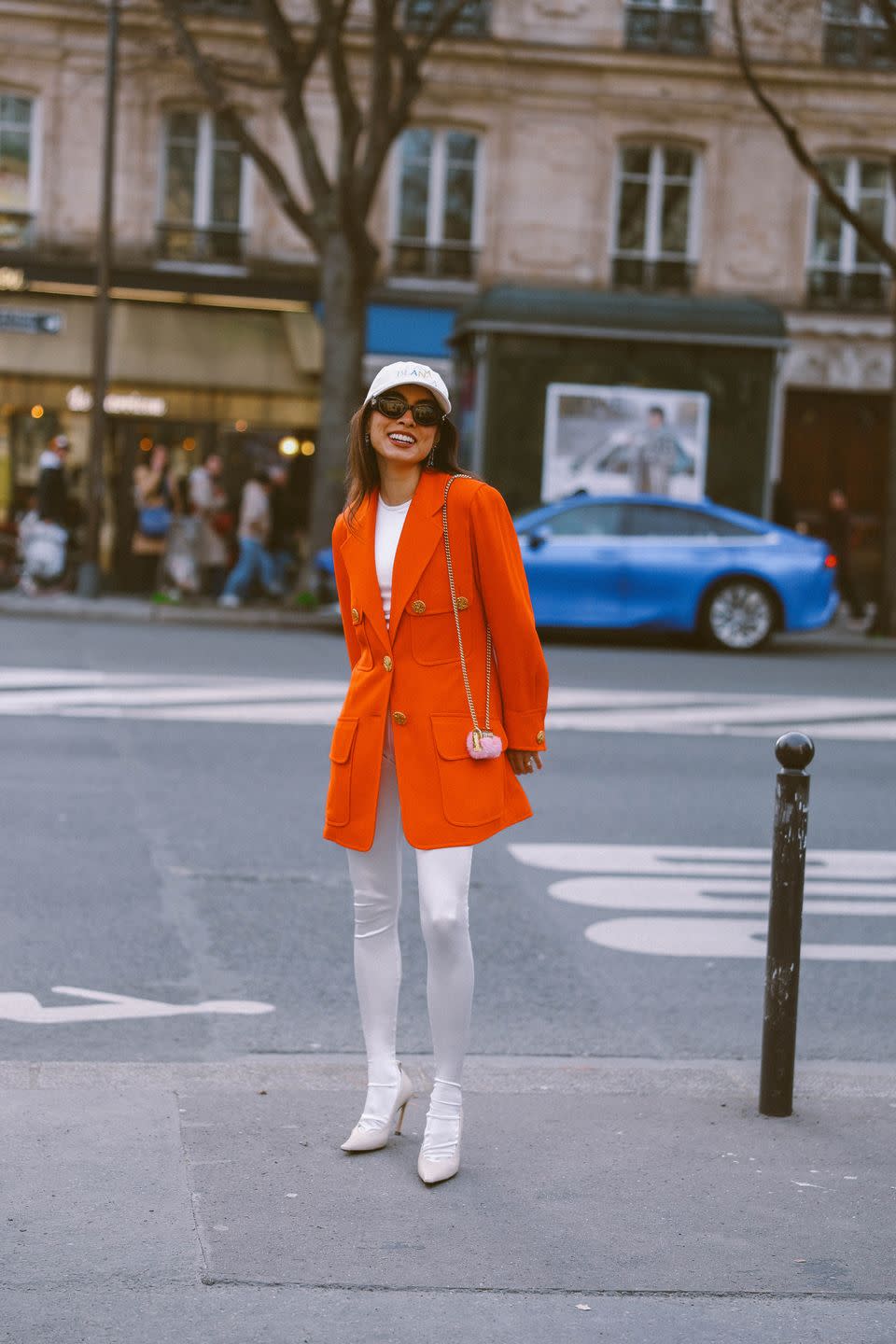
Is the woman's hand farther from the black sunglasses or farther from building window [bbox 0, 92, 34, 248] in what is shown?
building window [bbox 0, 92, 34, 248]

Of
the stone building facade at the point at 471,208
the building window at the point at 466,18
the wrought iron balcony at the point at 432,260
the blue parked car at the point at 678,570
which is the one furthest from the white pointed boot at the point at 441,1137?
the building window at the point at 466,18

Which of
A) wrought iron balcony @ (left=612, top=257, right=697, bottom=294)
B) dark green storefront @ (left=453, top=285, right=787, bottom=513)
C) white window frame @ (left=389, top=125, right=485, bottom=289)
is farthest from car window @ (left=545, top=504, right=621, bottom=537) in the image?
wrought iron balcony @ (left=612, top=257, right=697, bottom=294)

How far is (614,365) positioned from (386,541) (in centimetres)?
1733

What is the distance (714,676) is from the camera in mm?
16188

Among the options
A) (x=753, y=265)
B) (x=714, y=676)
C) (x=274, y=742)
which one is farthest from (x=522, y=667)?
(x=753, y=265)

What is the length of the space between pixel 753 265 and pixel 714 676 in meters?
13.0

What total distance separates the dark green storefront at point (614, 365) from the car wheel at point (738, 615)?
272cm

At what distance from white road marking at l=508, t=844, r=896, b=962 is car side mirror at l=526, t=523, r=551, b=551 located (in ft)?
33.3

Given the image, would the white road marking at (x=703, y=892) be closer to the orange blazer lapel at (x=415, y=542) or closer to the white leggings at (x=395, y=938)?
the white leggings at (x=395, y=938)

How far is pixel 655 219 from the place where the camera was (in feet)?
90.6

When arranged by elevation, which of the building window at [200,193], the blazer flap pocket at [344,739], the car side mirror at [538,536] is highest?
the building window at [200,193]

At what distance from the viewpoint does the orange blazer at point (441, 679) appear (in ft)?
14.5

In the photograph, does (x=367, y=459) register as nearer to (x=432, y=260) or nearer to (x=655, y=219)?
(x=432, y=260)

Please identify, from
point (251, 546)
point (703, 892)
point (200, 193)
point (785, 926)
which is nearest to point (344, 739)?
point (785, 926)
